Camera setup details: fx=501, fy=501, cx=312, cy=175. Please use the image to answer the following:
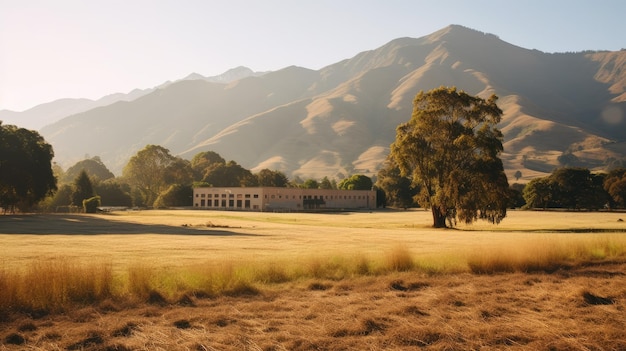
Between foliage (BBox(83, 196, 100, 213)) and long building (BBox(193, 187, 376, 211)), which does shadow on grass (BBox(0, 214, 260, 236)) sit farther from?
long building (BBox(193, 187, 376, 211))

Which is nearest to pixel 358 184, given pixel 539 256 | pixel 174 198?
pixel 174 198

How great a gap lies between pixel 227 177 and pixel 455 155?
11873 centimetres

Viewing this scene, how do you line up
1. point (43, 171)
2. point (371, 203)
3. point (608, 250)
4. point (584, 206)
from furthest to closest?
point (371, 203)
point (584, 206)
point (43, 171)
point (608, 250)

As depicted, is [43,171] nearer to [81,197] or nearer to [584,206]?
[81,197]

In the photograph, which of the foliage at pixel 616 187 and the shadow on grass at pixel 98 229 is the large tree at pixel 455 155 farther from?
the foliage at pixel 616 187

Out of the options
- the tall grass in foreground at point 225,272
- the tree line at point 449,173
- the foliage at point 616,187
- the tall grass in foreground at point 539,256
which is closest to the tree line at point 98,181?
the tree line at point 449,173

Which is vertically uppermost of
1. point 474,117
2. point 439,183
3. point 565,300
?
point 474,117

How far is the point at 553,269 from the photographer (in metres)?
20.5

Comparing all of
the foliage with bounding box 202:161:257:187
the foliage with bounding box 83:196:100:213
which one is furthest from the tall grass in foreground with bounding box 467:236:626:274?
the foliage with bounding box 202:161:257:187

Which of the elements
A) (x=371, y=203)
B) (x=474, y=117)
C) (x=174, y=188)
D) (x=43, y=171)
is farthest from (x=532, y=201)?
(x=43, y=171)

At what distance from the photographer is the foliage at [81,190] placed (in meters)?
124

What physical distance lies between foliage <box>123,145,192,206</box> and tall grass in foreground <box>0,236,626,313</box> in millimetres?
165768

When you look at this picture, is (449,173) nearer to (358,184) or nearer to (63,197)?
(63,197)

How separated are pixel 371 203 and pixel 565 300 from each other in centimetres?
15261
